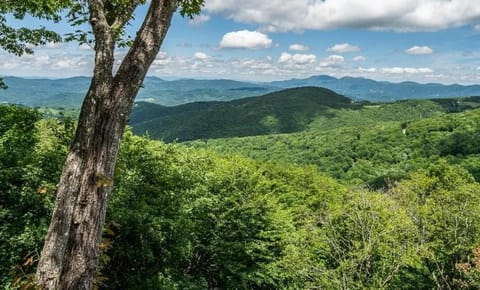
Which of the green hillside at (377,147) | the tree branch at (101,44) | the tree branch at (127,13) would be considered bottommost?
the green hillside at (377,147)

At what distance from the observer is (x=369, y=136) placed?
174 m

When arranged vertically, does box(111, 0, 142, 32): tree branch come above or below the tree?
above

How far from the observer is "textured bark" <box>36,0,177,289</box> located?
4.21 metres

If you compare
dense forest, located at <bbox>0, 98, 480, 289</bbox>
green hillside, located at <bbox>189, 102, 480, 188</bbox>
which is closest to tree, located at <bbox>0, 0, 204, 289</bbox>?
dense forest, located at <bbox>0, 98, 480, 289</bbox>

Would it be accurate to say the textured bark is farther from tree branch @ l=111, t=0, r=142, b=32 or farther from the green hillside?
the green hillside

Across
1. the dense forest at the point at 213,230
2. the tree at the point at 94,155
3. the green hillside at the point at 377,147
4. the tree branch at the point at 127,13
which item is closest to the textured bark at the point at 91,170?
the tree at the point at 94,155

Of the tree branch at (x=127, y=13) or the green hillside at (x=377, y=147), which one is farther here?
the green hillside at (x=377, y=147)

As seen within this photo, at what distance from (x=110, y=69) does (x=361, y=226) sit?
88.6 feet

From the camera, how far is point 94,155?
14.3ft

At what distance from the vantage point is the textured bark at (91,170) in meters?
4.21

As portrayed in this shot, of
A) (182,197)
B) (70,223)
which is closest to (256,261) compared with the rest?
(182,197)

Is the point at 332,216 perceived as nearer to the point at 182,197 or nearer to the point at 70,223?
the point at 182,197

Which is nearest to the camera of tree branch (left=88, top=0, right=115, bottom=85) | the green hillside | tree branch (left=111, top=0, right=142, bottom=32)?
tree branch (left=88, top=0, right=115, bottom=85)

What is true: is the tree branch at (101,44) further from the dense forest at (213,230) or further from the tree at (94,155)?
the dense forest at (213,230)
